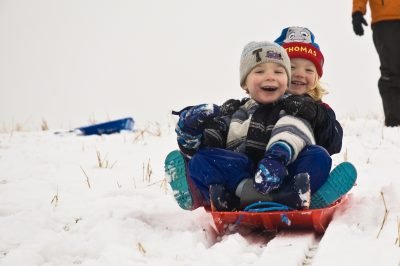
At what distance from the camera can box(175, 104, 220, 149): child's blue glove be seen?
2896 mm

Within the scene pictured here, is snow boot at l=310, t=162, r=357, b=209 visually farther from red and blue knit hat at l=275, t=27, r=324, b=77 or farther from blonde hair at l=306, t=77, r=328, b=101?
red and blue knit hat at l=275, t=27, r=324, b=77

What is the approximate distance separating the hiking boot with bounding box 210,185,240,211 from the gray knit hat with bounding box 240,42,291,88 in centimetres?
69

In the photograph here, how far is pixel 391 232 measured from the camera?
96.3 inches

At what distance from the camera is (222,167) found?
2.91m

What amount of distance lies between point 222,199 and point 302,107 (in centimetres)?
59

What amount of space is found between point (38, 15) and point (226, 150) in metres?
207

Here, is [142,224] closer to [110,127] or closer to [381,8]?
[381,8]

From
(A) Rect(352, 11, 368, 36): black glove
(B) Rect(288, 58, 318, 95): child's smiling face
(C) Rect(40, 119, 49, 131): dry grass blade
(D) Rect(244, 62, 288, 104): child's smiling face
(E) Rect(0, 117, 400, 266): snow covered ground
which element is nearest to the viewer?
(E) Rect(0, 117, 400, 266): snow covered ground

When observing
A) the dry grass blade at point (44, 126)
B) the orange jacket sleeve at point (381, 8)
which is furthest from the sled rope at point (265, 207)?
the dry grass blade at point (44, 126)

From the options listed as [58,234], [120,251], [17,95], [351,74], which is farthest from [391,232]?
[17,95]

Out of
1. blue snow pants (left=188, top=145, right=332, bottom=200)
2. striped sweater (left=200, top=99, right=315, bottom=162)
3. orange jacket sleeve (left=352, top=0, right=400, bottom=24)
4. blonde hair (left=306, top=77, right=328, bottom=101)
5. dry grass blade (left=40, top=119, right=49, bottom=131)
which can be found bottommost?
dry grass blade (left=40, top=119, right=49, bottom=131)

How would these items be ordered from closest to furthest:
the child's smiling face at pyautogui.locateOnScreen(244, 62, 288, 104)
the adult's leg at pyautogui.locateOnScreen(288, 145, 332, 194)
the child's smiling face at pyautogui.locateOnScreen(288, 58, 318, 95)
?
the adult's leg at pyautogui.locateOnScreen(288, 145, 332, 194) < the child's smiling face at pyautogui.locateOnScreen(244, 62, 288, 104) < the child's smiling face at pyautogui.locateOnScreen(288, 58, 318, 95)

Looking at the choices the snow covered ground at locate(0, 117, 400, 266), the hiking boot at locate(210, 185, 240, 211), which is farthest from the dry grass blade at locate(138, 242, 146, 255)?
the hiking boot at locate(210, 185, 240, 211)

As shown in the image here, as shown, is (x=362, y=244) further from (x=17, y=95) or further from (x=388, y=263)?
(x=17, y=95)
